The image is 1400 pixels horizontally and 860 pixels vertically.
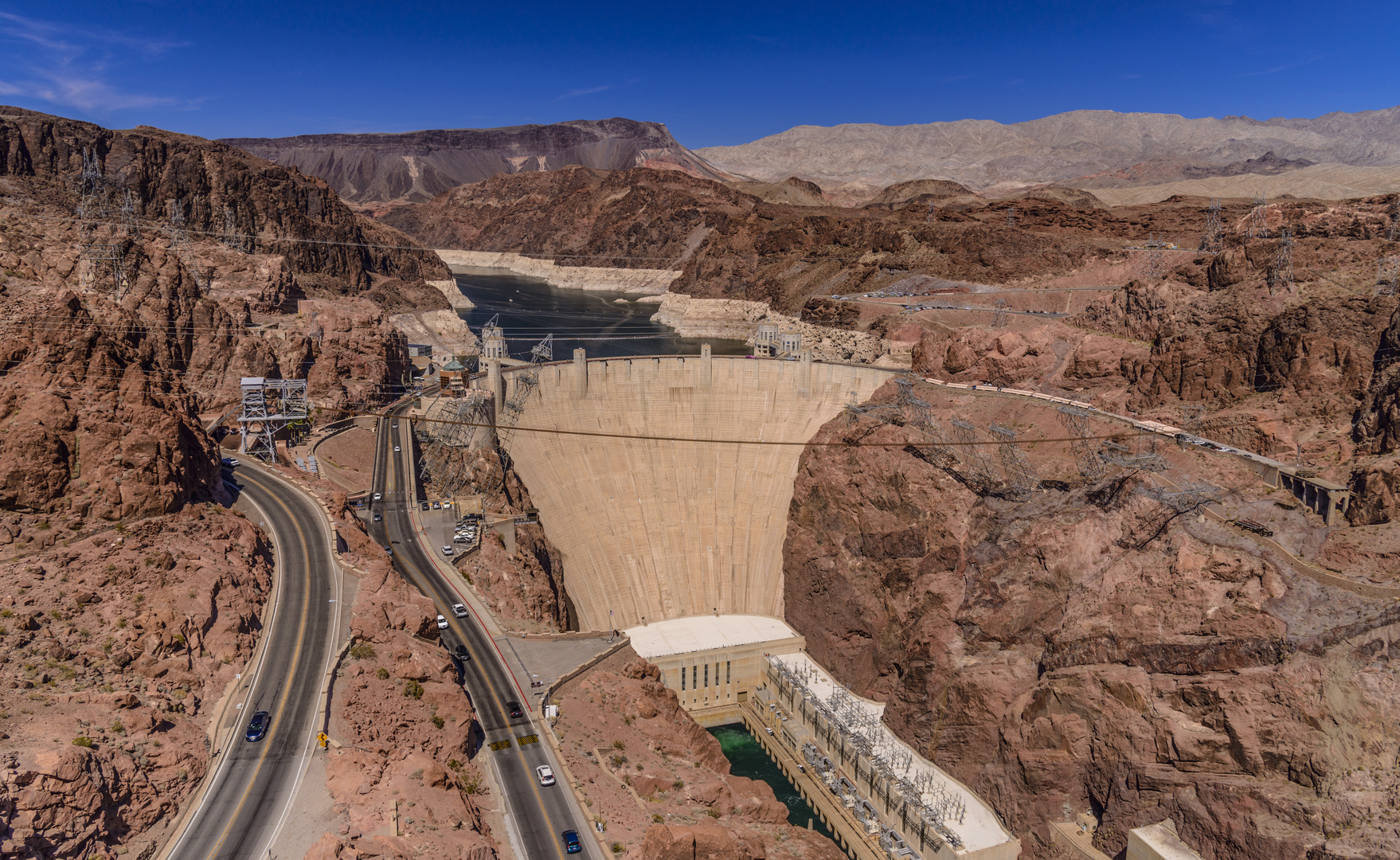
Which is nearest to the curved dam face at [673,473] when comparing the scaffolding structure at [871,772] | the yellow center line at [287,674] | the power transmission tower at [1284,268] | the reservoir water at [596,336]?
the scaffolding structure at [871,772]

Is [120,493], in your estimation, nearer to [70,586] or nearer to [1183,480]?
[70,586]

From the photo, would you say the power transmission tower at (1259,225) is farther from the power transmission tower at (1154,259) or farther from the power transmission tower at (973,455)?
the power transmission tower at (973,455)

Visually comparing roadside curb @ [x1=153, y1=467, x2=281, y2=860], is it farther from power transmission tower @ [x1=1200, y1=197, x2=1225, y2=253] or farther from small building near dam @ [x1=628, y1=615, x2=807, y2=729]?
power transmission tower @ [x1=1200, y1=197, x2=1225, y2=253]

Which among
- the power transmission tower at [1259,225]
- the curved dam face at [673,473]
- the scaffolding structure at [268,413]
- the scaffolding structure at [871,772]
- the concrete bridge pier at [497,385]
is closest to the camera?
the scaffolding structure at [871,772]

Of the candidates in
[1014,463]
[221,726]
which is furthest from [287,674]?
[1014,463]

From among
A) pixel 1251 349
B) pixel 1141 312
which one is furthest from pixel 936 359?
pixel 1251 349

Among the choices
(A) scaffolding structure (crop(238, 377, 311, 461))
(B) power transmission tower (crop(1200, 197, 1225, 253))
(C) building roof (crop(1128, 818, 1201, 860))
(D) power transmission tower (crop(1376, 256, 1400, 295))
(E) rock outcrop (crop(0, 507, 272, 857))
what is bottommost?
(C) building roof (crop(1128, 818, 1201, 860))

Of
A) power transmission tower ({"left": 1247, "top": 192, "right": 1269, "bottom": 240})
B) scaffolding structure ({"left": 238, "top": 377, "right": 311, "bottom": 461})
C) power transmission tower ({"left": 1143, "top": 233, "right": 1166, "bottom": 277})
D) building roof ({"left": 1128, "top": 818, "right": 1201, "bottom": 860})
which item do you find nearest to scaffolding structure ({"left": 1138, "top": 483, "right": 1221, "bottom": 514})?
building roof ({"left": 1128, "top": 818, "right": 1201, "bottom": 860})
